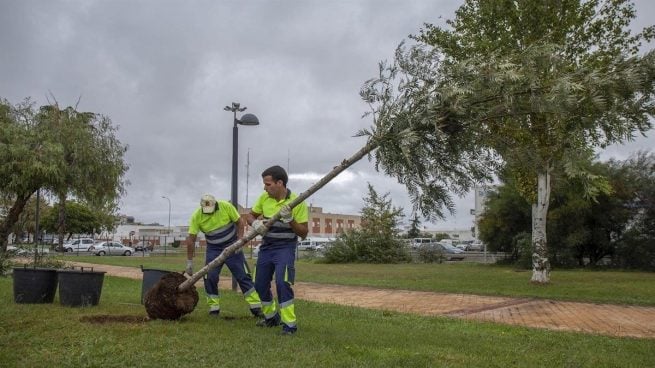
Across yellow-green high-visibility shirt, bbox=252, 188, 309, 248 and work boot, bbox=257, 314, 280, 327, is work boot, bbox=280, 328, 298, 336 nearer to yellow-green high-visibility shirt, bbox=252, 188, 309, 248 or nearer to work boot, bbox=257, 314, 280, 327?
work boot, bbox=257, 314, 280, 327

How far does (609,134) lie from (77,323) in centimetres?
592

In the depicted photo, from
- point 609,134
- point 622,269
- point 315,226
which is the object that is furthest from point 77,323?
point 315,226

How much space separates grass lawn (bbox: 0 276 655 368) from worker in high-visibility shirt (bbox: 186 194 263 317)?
1.00 ft

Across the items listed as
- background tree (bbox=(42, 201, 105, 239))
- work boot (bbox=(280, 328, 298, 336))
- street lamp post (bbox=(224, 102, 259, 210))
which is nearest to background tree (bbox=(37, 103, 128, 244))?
street lamp post (bbox=(224, 102, 259, 210))

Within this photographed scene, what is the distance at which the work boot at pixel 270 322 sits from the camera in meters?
6.98

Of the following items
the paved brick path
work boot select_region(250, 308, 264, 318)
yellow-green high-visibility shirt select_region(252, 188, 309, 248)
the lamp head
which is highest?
the lamp head

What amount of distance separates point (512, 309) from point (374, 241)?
66.7 feet

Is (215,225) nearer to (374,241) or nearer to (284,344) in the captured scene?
(284,344)

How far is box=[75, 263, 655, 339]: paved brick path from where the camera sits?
8539 mm

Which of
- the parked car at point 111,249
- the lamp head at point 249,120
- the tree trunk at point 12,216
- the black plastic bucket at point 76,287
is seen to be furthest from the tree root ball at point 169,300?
the parked car at point 111,249

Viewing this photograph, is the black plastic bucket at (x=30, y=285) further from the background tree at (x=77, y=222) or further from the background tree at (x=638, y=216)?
the background tree at (x=77, y=222)

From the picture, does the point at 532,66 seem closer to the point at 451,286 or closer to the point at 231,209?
the point at 231,209

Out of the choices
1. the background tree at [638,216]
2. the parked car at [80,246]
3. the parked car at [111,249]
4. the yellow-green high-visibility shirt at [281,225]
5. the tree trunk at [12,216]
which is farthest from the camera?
the parked car at [80,246]

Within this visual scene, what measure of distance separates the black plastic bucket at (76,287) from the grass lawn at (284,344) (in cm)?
19
